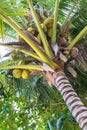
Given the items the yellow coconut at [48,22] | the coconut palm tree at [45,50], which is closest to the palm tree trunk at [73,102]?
the coconut palm tree at [45,50]

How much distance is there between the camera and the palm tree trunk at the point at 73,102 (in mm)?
2147

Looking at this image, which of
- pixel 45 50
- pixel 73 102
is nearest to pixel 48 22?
pixel 45 50

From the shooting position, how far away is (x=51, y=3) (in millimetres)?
3965

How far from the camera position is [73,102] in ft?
7.73

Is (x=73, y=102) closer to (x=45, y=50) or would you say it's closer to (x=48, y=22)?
(x=45, y=50)

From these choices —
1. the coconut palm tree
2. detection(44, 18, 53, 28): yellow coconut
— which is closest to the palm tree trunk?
the coconut palm tree

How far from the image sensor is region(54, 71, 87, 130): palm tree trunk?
215cm

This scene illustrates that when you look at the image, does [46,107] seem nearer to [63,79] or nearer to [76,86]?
[76,86]

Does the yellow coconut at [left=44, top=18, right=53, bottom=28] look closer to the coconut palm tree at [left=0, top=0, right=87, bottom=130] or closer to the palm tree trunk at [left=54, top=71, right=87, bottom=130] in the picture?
the coconut palm tree at [left=0, top=0, right=87, bottom=130]

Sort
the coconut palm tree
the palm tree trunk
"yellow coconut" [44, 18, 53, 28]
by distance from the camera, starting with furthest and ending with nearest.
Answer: "yellow coconut" [44, 18, 53, 28] < the coconut palm tree < the palm tree trunk

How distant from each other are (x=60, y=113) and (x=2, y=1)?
196cm

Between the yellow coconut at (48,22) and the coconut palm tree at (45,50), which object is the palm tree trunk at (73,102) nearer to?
the coconut palm tree at (45,50)

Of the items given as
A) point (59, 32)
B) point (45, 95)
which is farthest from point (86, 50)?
point (45, 95)

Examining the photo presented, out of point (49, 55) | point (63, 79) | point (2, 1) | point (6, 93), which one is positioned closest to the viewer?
point (2, 1)
